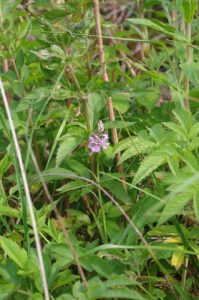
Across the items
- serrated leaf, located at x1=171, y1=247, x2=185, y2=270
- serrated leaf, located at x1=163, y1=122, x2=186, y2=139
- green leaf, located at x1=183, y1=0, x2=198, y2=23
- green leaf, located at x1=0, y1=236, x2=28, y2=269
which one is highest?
green leaf, located at x1=183, y1=0, x2=198, y2=23

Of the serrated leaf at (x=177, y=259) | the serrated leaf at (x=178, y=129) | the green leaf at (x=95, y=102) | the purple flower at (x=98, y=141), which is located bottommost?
the serrated leaf at (x=177, y=259)

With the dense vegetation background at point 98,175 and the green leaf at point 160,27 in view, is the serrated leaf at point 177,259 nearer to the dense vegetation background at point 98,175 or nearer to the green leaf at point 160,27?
the dense vegetation background at point 98,175

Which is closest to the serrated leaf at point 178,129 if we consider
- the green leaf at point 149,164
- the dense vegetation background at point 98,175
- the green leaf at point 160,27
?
the dense vegetation background at point 98,175

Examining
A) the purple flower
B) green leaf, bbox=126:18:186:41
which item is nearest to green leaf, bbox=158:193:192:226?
the purple flower

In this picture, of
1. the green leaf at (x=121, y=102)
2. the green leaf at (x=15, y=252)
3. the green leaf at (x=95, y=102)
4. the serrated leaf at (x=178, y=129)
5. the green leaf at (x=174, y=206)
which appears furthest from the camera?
the green leaf at (x=121, y=102)

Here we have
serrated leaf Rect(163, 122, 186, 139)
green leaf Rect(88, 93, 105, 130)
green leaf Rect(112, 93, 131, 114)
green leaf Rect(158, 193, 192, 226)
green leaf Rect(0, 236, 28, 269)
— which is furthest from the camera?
green leaf Rect(112, 93, 131, 114)

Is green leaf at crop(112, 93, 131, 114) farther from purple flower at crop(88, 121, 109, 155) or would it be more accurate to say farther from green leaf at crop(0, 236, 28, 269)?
green leaf at crop(0, 236, 28, 269)

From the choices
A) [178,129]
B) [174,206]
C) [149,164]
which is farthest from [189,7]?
[174,206]

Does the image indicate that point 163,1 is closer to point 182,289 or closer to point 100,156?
point 100,156

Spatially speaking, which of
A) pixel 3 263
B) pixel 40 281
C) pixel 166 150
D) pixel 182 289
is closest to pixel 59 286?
pixel 40 281
